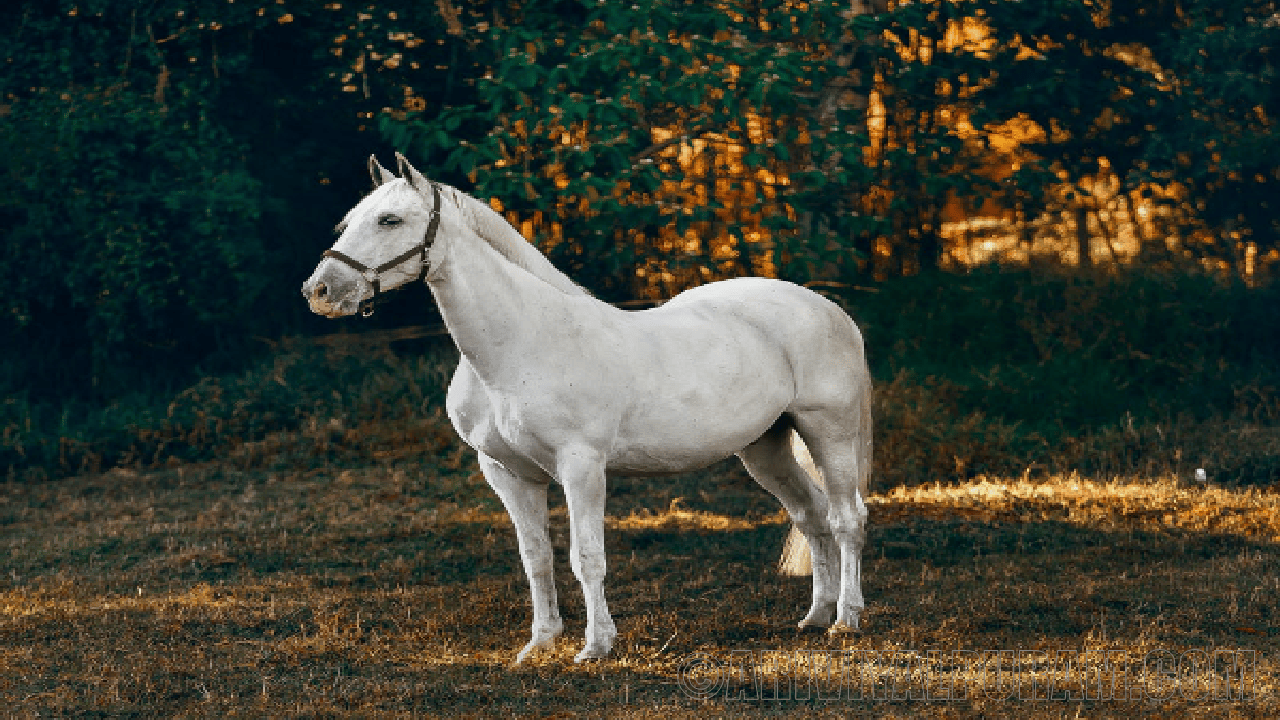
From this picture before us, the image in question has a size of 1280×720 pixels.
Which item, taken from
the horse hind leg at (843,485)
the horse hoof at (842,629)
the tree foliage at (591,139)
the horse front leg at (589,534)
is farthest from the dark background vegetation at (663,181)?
the horse front leg at (589,534)

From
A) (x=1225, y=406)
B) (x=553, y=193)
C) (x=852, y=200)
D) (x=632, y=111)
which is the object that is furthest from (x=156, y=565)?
(x=1225, y=406)

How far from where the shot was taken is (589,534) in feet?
18.3

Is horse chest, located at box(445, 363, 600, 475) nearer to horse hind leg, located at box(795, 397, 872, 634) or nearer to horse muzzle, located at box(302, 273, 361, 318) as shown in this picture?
horse muzzle, located at box(302, 273, 361, 318)

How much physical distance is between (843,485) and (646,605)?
1.22m

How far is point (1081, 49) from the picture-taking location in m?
14.6

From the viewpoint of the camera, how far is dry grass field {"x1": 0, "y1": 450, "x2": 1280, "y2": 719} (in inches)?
202

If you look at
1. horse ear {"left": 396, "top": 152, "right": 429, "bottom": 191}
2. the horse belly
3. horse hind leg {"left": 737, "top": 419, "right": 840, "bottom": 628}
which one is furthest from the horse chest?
horse hind leg {"left": 737, "top": 419, "right": 840, "bottom": 628}

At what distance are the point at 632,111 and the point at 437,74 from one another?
335 cm

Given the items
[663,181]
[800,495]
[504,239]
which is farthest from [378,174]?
[663,181]

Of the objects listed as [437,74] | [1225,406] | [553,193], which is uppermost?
[437,74]

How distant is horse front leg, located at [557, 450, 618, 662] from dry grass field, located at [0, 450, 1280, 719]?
13 centimetres

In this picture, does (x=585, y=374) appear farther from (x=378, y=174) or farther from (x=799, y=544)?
(x=799, y=544)

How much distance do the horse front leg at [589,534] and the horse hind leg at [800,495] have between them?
1089 mm

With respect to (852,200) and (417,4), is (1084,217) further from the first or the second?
(417,4)
